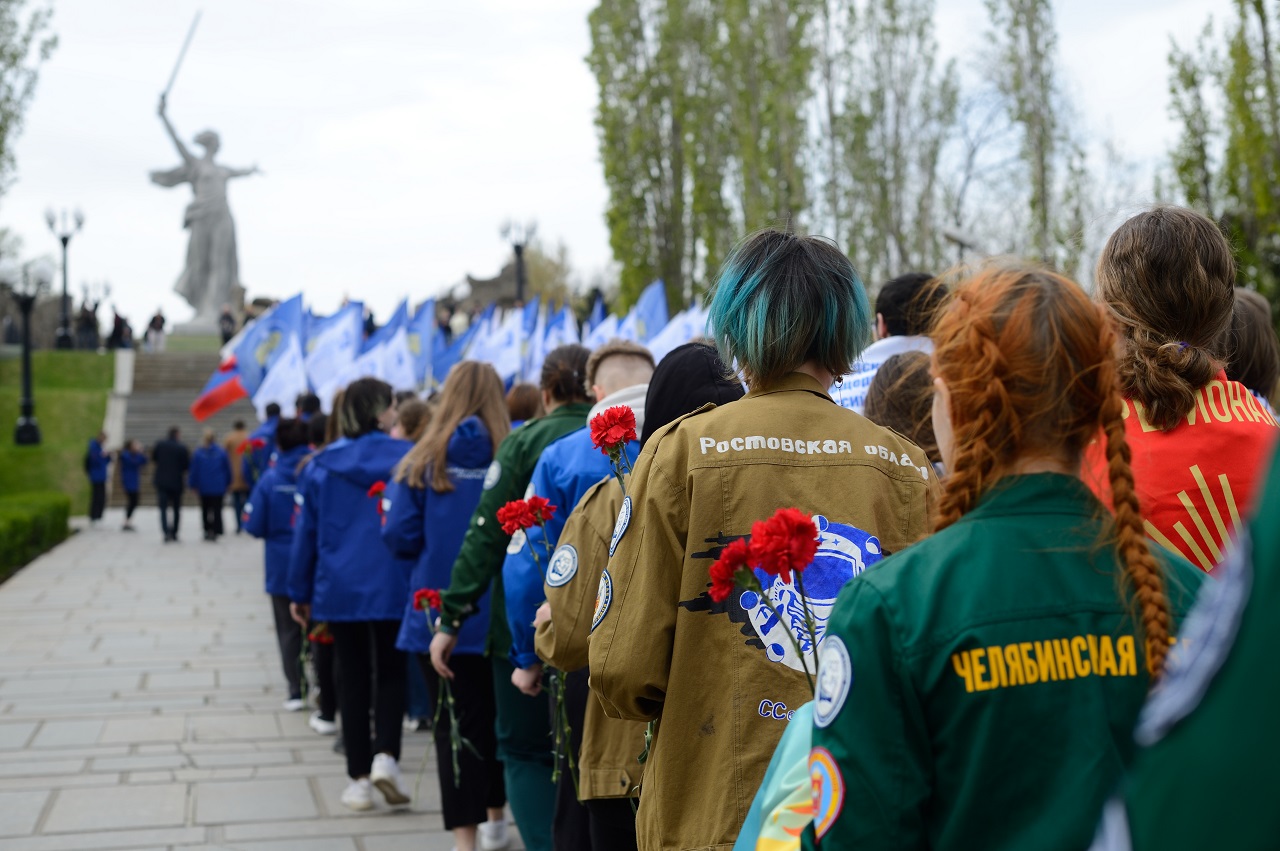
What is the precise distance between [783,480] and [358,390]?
481 cm

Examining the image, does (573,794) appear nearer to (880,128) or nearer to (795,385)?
(795,385)

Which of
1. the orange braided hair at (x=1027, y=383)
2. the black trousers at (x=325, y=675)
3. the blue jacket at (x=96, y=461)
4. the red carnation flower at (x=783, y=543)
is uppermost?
the orange braided hair at (x=1027, y=383)

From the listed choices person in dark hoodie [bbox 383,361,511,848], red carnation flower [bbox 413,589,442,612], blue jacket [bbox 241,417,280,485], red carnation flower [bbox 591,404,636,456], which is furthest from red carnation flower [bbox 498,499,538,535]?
blue jacket [bbox 241,417,280,485]

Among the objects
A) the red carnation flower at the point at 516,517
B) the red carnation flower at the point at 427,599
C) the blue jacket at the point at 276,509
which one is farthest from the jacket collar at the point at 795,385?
the blue jacket at the point at 276,509

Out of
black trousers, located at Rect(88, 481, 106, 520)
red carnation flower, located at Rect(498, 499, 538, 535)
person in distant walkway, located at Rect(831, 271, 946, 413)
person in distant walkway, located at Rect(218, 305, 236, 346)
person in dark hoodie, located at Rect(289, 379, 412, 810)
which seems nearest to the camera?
red carnation flower, located at Rect(498, 499, 538, 535)

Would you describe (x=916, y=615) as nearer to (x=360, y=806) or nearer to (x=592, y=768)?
(x=592, y=768)

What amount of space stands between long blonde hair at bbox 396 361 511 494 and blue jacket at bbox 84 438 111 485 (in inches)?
801

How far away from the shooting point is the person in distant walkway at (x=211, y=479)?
21.9 metres

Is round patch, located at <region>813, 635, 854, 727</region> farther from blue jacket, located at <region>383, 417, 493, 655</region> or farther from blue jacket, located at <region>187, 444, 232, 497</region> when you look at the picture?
blue jacket, located at <region>187, 444, 232, 497</region>

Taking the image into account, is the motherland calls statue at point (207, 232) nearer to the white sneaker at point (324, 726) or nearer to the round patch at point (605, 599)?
the white sneaker at point (324, 726)

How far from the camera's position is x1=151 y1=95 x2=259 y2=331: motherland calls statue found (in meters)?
→ 42.0

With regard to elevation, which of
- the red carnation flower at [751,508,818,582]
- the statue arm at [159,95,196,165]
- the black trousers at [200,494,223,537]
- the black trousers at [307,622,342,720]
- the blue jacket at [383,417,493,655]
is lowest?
the black trousers at [200,494,223,537]

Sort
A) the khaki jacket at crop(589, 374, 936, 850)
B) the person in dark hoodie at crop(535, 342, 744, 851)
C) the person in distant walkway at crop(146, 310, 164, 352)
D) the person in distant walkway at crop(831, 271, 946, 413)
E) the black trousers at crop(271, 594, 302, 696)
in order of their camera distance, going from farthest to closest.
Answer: the person in distant walkway at crop(146, 310, 164, 352) < the black trousers at crop(271, 594, 302, 696) < the person in distant walkway at crop(831, 271, 946, 413) < the person in dark hoodie at crop(535, 342, 744, 851) < the khaki jacket at crop(589, 374, 936, 850)

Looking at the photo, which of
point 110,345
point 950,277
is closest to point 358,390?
point 950,277
